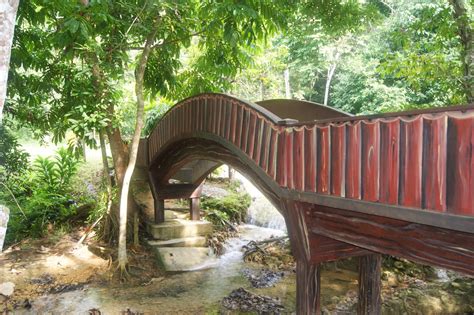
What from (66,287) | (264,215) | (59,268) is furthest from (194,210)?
(66,287)

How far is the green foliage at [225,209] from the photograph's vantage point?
29.6ft

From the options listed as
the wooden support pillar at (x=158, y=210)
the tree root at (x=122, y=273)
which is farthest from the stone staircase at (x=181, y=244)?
the tree root at (x=122, y=273)

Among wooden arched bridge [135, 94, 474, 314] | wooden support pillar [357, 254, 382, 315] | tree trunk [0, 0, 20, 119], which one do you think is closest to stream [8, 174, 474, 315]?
wooden support pillar [357, 254, 382, 315]

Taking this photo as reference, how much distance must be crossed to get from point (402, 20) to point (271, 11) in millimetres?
9501

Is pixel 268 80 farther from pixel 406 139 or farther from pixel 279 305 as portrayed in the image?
pixel 406 139

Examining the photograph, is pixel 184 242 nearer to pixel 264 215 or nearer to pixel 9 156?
pixel 264 215

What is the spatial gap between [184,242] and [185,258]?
50cm

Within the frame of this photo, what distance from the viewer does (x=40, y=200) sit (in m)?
7.98

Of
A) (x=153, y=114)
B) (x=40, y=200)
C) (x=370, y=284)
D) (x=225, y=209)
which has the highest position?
(x=153, y=114)

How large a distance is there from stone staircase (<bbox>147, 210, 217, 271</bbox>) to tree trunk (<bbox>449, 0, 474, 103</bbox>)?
5.01 metres

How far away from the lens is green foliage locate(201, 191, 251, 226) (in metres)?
9.02

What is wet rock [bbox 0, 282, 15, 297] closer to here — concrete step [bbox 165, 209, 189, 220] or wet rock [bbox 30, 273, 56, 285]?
wet rock [bbox 30, 273, 56, 285]

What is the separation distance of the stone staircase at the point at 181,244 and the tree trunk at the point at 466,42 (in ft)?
16.4

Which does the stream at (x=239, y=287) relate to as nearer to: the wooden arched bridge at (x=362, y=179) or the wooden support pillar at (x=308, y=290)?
the wooden arched bridge at (x=362, y=179)
